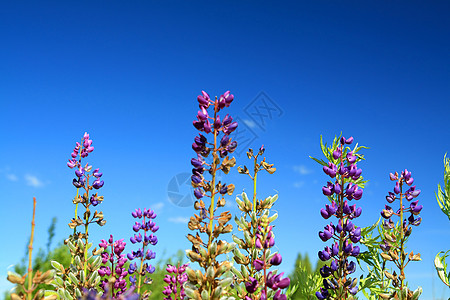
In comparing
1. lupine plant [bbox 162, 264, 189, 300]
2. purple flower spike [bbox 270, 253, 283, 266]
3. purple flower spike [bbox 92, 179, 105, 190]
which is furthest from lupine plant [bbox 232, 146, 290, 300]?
lupine plant [bbox 162, 264, 189, 300]

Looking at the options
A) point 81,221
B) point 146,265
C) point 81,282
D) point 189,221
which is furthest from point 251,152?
point 146,265

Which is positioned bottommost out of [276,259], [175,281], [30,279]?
[30,279]

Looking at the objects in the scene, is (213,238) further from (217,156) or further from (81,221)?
(81,221)

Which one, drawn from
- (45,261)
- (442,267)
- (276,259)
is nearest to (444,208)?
(442,267)

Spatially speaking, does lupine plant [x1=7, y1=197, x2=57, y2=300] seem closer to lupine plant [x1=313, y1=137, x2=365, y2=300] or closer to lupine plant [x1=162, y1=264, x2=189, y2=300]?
lupine plant [x1=313, y1=137, x2=365, y2=300]

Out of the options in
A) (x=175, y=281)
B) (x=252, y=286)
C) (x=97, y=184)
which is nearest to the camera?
(x=252, y=286)

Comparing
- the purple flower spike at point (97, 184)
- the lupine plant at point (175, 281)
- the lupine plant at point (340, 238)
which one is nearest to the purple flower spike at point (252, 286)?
the lupine plant at point (340, 238)

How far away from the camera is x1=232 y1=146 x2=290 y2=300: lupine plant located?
1949 mm

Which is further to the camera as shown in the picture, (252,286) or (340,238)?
(340,238)

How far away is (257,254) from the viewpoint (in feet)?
6.77

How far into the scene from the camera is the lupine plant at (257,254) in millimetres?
1949

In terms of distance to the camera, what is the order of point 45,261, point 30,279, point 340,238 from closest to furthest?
point 30,279, point 340,238, point 45,261

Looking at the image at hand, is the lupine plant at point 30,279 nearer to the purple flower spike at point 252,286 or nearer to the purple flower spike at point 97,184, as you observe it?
the purple flower spike at point 252,286

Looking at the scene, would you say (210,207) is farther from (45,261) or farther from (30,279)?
(45,261)
